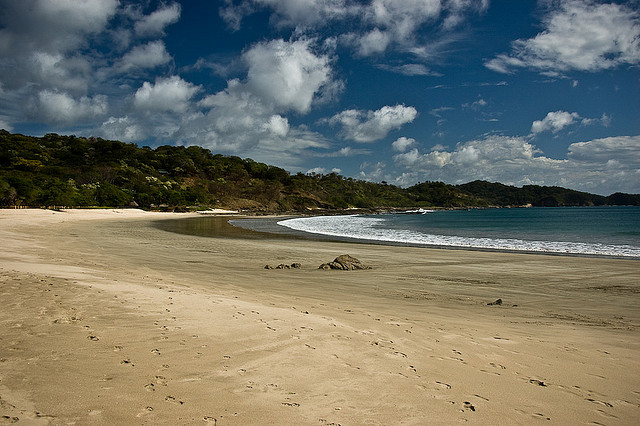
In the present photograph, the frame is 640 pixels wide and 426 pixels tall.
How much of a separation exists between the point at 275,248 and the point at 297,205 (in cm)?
12340

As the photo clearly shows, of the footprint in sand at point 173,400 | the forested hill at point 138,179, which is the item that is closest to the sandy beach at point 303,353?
the footprint in sand at point 173,400

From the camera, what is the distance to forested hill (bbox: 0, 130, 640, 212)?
72.1m

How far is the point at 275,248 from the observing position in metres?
22.6

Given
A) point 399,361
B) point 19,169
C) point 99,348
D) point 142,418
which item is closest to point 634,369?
point 399,361

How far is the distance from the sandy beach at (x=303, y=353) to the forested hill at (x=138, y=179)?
239 feet

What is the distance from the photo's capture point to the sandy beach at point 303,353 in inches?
144

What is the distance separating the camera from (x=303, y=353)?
5.18 m

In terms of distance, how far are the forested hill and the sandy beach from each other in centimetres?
7274

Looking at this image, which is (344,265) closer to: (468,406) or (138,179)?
(468,406)

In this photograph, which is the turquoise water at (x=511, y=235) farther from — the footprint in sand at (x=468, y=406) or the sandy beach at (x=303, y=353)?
the footprint in sand at (x=468, y=406)

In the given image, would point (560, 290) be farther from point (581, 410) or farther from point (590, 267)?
point (581, 410)

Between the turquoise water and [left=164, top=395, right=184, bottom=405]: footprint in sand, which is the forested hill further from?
[left=164, top=395, right=184, bottom=405]: footprint in sand

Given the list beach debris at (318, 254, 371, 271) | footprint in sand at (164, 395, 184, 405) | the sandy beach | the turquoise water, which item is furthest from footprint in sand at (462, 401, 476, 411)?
the turquoise water

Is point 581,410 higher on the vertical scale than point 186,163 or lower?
lower
